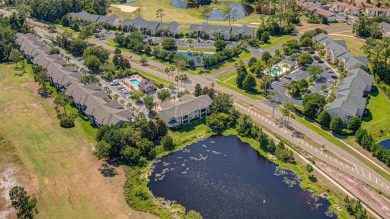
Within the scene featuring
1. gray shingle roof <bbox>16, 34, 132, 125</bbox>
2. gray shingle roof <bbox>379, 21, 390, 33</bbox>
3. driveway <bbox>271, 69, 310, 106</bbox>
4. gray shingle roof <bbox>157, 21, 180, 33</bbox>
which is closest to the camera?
gray shingle roof <bbox>16, 34, 132, 125</bbox>

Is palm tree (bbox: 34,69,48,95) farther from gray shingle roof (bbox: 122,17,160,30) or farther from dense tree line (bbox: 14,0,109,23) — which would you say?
dense tree line (bbox: 14,0,109,23)

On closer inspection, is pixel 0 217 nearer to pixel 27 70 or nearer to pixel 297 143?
pixel 297 143

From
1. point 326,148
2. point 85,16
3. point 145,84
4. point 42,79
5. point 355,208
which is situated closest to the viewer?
point 355,208

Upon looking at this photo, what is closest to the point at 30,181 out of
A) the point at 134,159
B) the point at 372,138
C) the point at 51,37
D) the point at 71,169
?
the point at 71,169

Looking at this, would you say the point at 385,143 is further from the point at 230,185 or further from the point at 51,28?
the point at 51,28

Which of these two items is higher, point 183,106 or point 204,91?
point 204,91

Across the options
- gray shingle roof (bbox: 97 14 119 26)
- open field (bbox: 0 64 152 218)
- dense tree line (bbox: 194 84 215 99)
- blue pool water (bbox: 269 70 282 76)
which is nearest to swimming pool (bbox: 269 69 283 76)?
blue pool water (bbox: 269 70 282 76)

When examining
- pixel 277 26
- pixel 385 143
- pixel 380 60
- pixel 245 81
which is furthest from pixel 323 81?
pixel 277 26
